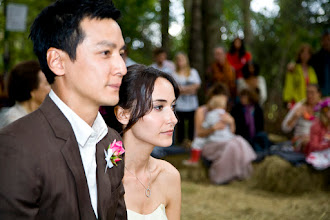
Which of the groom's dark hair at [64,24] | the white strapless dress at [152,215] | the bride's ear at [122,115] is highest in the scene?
the groom's dark hair at [64,24]

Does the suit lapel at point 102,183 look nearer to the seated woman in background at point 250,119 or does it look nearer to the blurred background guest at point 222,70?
the seated woman in background at point 250,119

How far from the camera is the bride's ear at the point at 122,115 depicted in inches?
84.3

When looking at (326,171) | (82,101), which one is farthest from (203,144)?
(82,101)

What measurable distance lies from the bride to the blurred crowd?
116 inches

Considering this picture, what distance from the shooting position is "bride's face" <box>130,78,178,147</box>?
2.08 m

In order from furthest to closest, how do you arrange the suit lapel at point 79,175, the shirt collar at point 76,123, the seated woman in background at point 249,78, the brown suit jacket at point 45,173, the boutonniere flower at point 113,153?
the seated woman in background at point 249,78
the boutonniere flower at point 113,153
the shirt collar at point 76,123
the suit lapel at point 79,175
the brown suit jacket at point 45,173

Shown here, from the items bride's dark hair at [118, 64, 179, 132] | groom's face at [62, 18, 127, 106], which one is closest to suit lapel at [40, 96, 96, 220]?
groom's face at [62, 18, 127, 106]

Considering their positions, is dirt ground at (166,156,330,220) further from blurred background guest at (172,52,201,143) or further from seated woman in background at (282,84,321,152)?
blurred background guest at (172,52,201,143)

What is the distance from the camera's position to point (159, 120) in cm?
208

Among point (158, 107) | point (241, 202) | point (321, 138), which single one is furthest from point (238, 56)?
point (158, 107)

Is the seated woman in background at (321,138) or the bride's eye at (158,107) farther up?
the bride's eye at (158,107)

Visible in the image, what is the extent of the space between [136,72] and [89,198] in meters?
0.88

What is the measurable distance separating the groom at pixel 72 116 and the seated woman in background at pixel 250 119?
539cm

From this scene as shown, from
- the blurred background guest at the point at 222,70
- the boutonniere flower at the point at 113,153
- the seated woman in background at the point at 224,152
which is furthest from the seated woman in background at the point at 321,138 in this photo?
the boutonniere flower at the point at 113,153
